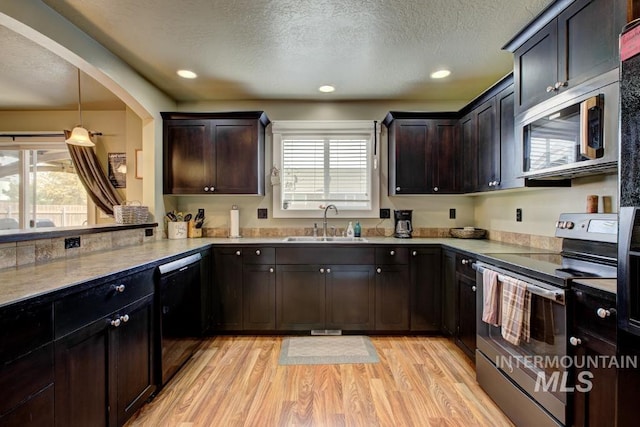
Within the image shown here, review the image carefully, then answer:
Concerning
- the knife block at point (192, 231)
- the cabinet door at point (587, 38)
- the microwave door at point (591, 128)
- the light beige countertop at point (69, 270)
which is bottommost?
the light beige countertop at point (69, 270)

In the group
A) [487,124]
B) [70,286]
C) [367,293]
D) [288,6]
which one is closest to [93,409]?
[70,286]

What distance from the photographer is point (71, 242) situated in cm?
206

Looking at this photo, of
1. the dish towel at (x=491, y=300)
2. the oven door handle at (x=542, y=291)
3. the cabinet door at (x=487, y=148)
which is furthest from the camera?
the cabinet door at (x=487, y=148)

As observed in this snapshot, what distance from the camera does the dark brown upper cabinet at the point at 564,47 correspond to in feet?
4.66

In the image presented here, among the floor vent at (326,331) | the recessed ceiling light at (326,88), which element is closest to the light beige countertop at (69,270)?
the floor vent at (326,331)

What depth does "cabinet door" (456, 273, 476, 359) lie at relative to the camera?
7.72 feet

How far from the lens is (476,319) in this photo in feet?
7.27

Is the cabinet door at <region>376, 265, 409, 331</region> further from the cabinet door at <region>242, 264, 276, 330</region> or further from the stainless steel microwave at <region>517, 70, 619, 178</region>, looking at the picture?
the stainless steel microwave at <region>517, 70, 619, 178</region>

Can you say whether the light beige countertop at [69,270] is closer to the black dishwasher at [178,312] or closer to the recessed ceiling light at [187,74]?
the black dishwasher at [178,312]

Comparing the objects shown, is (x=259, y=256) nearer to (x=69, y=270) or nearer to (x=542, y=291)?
(x=69, y=270)

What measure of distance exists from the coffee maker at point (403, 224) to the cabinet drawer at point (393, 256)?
0.45 meters

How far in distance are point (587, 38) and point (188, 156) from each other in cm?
331

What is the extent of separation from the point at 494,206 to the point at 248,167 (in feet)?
8.70

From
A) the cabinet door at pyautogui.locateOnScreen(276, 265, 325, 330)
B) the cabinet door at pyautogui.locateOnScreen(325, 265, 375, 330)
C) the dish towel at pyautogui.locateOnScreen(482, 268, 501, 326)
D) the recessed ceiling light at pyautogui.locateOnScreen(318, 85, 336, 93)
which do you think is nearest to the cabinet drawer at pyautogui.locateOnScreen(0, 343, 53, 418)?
the cabinet door at pyautogui.locateOnScreen(276, 265, 325, 330)
